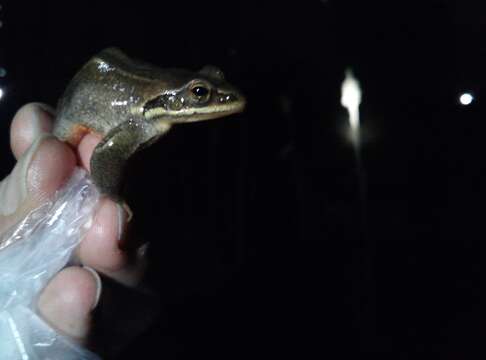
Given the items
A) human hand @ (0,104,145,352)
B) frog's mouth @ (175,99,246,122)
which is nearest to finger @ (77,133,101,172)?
human hand @ (0,104,145,352)

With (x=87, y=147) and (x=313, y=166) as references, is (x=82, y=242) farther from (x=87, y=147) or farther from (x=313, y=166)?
(x=313, y=166)

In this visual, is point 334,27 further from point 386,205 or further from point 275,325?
point 275,325

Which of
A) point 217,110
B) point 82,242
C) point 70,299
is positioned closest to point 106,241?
point 82,242

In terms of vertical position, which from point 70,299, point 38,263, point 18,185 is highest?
point 18,185

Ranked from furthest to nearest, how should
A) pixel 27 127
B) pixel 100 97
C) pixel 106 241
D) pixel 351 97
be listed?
pixel 351 97 < pixel 27 127 < pixel 100 97 < pixel 106 241

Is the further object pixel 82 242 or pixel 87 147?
pixel 87 147

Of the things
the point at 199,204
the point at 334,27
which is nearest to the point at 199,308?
the point at 199,204

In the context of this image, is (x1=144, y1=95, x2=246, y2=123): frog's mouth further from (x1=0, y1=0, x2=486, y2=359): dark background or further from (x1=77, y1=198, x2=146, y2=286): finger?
(x1=0, y1=0, x2=486, y2=359): dark background
